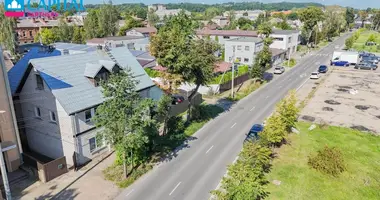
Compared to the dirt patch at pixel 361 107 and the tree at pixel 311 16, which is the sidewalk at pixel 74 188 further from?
the tree at pixel 311 16

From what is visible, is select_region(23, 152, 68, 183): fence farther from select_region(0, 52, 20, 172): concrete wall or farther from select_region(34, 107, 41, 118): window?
select_region(34, 107, 41, 118): window

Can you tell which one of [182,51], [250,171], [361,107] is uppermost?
[182,51]

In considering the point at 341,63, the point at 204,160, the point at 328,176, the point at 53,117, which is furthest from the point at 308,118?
the point at 341,63

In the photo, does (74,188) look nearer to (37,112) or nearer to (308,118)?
(37,112)

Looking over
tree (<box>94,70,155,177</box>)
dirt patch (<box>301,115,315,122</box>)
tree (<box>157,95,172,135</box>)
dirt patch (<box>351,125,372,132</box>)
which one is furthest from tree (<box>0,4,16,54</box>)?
dirt patch (<box>351,125,372,132</box>)

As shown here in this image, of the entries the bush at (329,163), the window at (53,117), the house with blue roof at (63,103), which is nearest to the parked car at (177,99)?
the house with blue roof at (63,103)

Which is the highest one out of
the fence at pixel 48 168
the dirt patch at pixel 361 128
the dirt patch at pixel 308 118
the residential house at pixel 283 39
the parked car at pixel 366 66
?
the residential house at pixel 283 39

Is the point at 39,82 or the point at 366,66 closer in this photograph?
the point at 39,82
